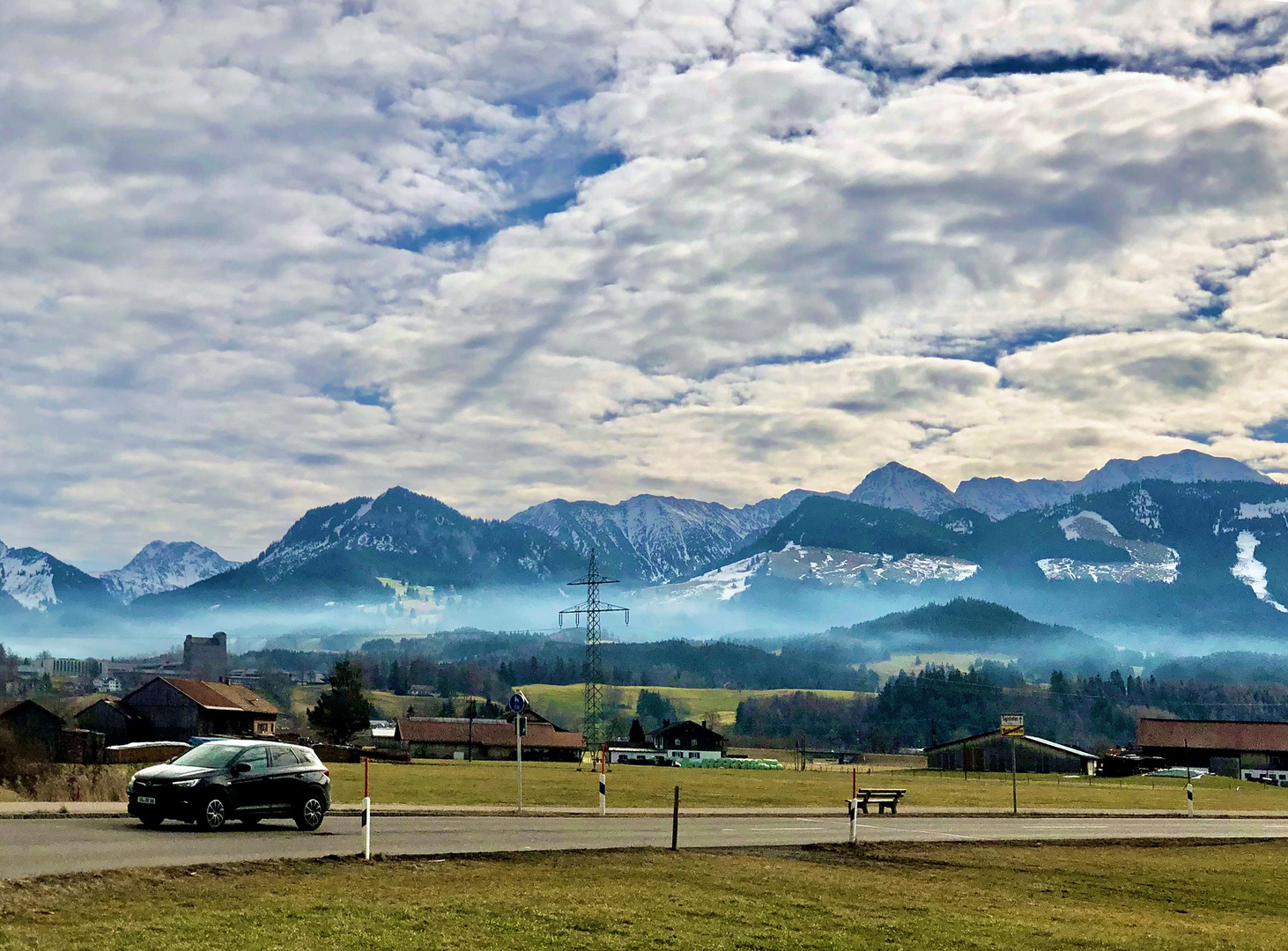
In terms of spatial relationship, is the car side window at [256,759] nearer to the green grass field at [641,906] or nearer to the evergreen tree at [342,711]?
the green grass field at [641,906]

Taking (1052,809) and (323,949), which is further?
(1052,809)

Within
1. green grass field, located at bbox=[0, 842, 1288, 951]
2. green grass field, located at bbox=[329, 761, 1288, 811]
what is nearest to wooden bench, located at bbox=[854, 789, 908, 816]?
green grass field, located at bbox=[329, 761, 1288, 811]

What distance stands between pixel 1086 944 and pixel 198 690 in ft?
373

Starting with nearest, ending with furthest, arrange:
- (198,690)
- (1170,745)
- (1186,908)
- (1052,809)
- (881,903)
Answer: (881,903)
(1186,908)
(1052,809)
(198,690)
(1170,745)

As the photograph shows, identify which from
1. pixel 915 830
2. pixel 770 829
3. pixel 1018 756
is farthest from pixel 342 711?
pixel 915 830

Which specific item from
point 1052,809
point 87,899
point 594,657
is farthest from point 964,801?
point 594,657

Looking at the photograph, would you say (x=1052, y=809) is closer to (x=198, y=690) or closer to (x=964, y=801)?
(x=964, y=801)

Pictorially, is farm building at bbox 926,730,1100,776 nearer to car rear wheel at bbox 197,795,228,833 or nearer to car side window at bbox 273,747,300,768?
car side window at bbox 273,747,300,768

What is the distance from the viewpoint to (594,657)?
131750 mm

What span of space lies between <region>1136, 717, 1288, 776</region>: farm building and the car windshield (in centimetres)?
14449

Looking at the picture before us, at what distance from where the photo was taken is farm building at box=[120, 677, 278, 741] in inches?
4673

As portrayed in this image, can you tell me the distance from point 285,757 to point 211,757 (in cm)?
182

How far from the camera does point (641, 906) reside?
67.0ft

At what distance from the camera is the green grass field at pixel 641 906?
16.7 meters
